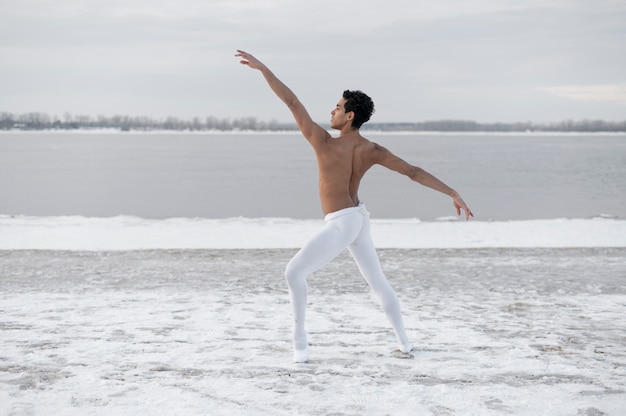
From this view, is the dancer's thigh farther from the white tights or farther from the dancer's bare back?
the dancer's bare back

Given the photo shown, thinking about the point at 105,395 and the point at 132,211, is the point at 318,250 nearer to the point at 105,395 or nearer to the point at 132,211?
the point at 105,395

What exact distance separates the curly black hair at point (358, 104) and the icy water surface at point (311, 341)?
1731 mm

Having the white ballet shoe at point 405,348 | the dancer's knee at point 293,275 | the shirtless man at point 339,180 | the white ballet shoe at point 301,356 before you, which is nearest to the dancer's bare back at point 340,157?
the shirtless man at point 339,180

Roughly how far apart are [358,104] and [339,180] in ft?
1.77

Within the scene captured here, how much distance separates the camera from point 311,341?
572 centimetres

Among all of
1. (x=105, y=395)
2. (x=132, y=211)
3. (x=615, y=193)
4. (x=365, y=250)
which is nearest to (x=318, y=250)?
(x=365, y=250)

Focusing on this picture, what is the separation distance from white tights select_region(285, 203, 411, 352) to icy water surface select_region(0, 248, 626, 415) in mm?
451

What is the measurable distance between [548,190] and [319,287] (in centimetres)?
2788

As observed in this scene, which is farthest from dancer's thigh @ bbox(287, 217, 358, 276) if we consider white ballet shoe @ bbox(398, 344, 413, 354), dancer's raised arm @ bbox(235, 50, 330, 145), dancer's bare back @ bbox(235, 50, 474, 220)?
white ballet shoe @ bbox(398, 344, 413, 354)

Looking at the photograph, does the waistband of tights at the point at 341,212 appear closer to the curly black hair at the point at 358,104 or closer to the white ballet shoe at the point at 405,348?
the curly black hair at the point at 358,104

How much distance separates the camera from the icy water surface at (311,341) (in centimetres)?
430

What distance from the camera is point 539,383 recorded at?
465cm

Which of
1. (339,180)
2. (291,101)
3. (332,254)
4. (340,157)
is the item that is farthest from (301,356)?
(291,101)

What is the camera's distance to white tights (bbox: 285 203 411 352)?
15.8 feet
